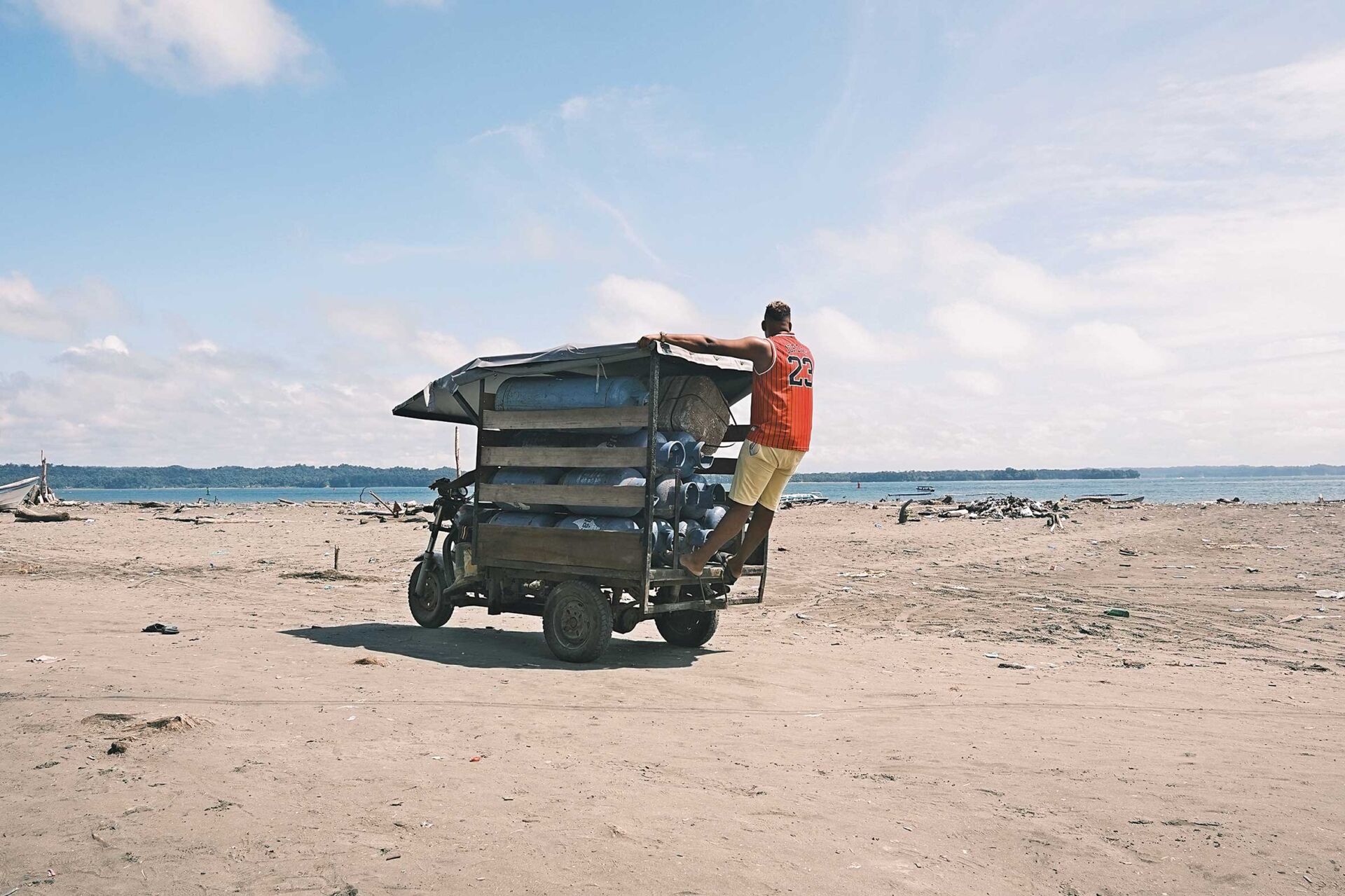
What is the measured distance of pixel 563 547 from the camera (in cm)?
807

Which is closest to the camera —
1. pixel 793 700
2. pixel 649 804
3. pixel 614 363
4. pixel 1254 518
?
pixel 649 804

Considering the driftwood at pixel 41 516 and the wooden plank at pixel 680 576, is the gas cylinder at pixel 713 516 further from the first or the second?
the driftwood at pixel 41 516

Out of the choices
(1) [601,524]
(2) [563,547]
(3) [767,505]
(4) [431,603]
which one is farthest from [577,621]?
(4) [431,603]

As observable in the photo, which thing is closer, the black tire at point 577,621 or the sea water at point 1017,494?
the black tire at point 577,621

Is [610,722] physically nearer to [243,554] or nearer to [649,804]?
[649,804]

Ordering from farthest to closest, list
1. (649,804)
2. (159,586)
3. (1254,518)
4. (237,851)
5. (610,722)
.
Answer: (1254,518) < (159,586) < (610,722) < (649,804) < (237,851)

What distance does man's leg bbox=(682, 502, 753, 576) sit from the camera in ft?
23.4

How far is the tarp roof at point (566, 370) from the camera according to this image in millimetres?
7676

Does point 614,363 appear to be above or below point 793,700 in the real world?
above

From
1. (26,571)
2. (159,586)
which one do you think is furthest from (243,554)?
(159,586)

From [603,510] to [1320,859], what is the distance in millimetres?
5541

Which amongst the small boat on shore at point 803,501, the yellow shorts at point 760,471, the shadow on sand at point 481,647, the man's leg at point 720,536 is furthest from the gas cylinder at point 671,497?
the small boat on shore at point 803,501

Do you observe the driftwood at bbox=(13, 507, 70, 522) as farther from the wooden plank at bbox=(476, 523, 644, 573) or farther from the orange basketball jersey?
the orange basketball jersey

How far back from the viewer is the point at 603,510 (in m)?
8.02
